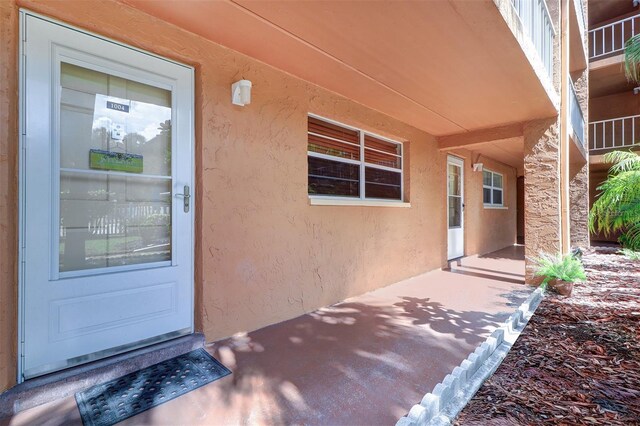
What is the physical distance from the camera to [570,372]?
7.91 ft

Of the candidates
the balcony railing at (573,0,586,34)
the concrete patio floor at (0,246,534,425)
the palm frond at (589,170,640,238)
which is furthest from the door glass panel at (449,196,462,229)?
the balcony railing at (573,0,586,34)

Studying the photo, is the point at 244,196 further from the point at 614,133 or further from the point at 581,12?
the point at 614,133

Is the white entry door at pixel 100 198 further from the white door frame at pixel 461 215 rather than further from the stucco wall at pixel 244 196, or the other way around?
the white door frame at pixel 461 215

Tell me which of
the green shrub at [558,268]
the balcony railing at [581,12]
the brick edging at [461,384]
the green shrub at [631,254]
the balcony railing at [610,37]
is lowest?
the brick edging at [461,384]

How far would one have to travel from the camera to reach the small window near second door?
9.00 meters

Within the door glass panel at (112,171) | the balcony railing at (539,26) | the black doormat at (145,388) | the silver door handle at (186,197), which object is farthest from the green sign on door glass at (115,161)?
the balcony railing at (539,26)

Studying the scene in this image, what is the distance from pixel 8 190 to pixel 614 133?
14.9 metres

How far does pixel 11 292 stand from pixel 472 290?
520cm

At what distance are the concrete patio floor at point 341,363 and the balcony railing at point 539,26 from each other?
3.28m

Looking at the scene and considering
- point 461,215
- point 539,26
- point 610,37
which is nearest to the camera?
point 539,26

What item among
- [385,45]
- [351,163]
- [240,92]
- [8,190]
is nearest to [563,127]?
[351,163]

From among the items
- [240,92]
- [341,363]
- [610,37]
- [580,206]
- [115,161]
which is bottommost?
[341,363]

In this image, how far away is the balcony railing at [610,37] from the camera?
10078 mm

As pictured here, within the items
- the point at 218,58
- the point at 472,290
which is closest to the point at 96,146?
the point at 218,58
